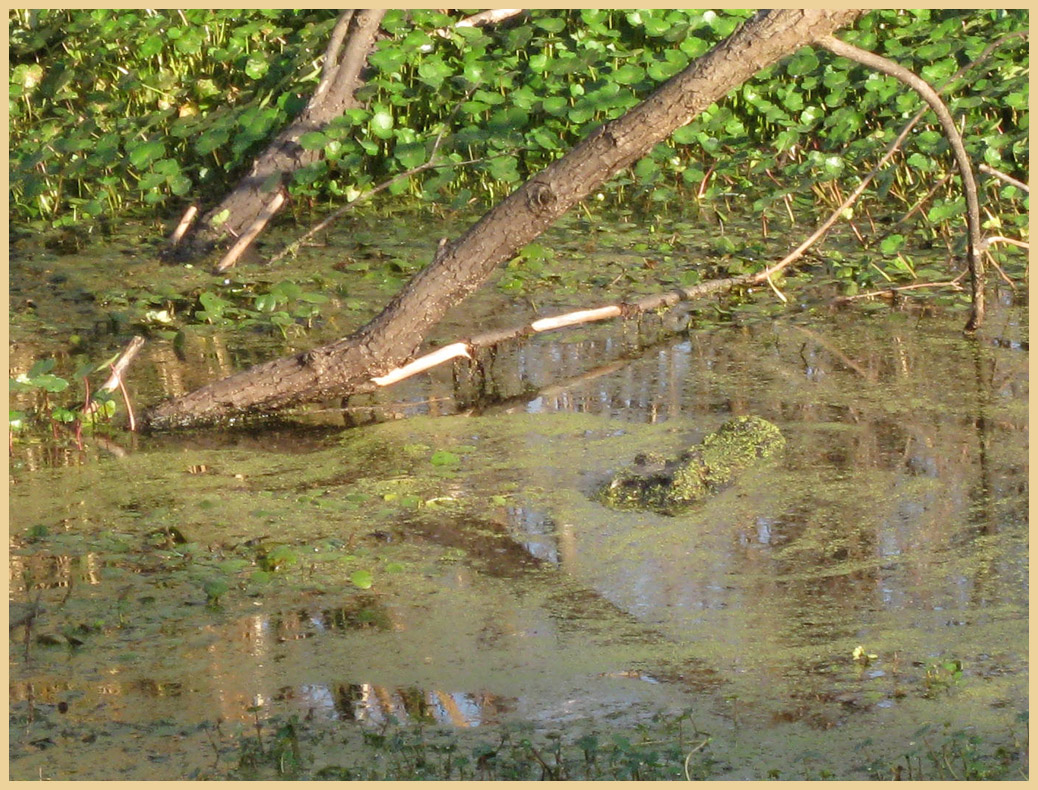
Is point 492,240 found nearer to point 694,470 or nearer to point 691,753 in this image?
point 694,470

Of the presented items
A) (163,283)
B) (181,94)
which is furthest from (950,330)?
(181,94)

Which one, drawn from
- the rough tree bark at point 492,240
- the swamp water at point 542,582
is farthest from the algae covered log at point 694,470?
the rough tree bark at point 492,240

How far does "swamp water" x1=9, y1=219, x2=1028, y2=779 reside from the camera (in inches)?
96.6

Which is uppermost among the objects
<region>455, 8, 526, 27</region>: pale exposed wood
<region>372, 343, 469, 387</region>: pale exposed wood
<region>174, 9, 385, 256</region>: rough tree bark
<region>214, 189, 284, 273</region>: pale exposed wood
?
→ <region>455, 8, 526, 27</region>: pale exposed wood

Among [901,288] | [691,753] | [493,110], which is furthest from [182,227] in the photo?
[691,753]

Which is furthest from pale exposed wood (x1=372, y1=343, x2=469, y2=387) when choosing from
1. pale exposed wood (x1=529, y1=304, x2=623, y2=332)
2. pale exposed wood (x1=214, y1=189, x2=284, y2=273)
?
pale exposed wood (x1=214, y1=189, x2=284, y2=273)

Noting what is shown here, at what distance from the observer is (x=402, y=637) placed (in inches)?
110

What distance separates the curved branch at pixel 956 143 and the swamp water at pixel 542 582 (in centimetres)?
18

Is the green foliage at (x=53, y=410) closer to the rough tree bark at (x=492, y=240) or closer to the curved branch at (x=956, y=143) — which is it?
the rough tree bark at (x=492, y=240)

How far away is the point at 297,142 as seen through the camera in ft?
17.7

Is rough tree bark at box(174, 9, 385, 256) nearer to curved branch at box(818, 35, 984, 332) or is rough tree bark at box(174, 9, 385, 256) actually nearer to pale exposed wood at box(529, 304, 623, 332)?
pale exposed wood at box(529, 304, 623, 332)

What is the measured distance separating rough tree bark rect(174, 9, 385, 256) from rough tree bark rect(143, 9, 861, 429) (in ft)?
4.96

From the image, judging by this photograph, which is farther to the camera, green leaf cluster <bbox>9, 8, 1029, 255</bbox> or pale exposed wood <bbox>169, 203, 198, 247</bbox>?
green leaf cluster <bbox>9, 8, 1029, 255</bbox>

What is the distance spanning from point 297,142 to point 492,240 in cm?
180
